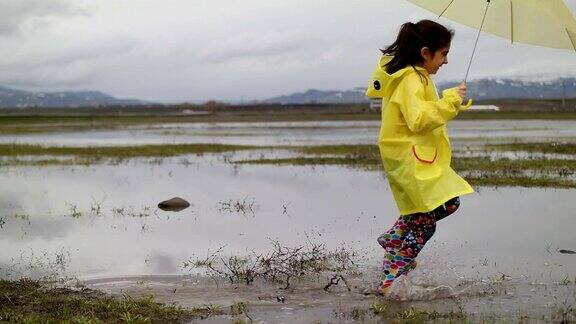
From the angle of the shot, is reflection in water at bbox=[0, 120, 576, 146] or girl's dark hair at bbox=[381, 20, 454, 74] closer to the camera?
girl's dark hair at bbox=[381, 20, 454, 74]

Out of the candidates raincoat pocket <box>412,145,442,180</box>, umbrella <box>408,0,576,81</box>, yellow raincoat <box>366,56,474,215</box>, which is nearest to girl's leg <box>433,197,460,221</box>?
yellow raincoat <box>366,56,474,215</box>

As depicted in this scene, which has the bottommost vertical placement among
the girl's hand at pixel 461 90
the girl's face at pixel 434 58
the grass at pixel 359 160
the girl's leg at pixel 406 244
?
the grass at pixel 359 160

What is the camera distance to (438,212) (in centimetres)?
596

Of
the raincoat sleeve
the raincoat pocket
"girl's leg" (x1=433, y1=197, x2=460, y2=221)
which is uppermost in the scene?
the raincoat sleeve

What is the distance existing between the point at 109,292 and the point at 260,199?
6.33m

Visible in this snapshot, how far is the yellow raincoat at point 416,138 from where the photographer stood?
5543 mm

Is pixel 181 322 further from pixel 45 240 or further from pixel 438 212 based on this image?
pixel 45 240

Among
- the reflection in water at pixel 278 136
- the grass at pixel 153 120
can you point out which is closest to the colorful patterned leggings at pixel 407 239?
the reflection in water at pixel 278 136

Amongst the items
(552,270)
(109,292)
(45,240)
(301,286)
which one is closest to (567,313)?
(552,270)

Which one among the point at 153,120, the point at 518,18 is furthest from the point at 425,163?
the point at 153,120

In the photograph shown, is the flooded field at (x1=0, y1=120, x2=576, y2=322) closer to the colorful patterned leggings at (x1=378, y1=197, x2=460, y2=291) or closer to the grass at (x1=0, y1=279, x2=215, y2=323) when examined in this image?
the colorful patterned leggings at (x1=378, y1=197, x2=460, y2=291)

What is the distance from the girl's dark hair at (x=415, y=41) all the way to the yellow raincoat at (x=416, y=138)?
0.09 m

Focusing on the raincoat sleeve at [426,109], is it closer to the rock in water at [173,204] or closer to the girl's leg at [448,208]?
the girl's leg at [448,208]

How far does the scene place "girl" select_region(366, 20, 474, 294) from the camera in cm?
559
